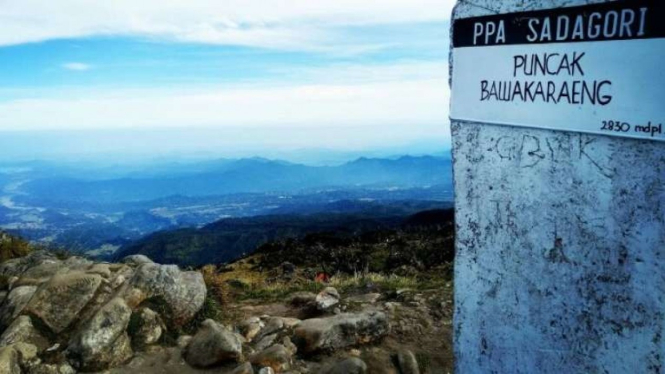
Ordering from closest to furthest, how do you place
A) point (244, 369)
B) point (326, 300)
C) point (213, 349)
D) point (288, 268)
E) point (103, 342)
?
point (244, 369) → point (103, 342) → point (213, 349) → point (326, 300) → point (288, 268)

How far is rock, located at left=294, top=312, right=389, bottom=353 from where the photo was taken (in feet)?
25.0

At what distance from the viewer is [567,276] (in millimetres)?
3555

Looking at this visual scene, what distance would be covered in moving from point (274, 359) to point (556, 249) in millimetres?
4360

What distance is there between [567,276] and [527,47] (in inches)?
56.1

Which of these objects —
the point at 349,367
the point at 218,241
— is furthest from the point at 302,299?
the point at 218,241

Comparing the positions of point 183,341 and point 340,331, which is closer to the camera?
point 183,341

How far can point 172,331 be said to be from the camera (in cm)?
775

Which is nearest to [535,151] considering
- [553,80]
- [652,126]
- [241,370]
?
[553,80]

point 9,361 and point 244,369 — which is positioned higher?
point 9,361

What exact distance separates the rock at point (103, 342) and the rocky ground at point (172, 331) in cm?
1

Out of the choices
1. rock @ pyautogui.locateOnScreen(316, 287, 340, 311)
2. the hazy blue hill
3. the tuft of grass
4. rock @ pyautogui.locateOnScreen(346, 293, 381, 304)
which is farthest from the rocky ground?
the hazy blue hill

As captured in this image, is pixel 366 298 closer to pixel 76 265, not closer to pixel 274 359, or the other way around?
pixel 274 359

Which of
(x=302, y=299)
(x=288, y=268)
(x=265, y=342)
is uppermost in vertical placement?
(x=265, y=342)

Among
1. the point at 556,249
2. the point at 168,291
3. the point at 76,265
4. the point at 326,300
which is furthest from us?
the point at 326,300
